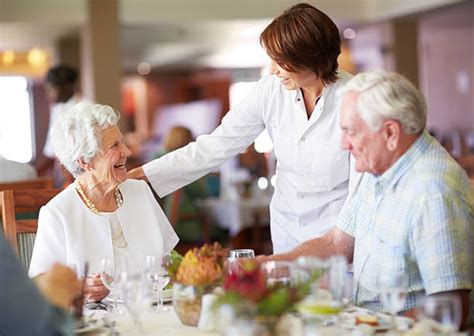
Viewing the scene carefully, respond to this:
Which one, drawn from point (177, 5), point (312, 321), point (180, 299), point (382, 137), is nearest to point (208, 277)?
point (180, 299)

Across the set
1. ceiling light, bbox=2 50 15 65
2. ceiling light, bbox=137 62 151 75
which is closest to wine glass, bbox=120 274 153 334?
ceiling light, bbox=2 50 15 65

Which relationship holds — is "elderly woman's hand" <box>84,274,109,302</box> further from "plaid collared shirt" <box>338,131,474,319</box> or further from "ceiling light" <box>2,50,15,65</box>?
"ceiling light" <box>2,50,15,65</box>

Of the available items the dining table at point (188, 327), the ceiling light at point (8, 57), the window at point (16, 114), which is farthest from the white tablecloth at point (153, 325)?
the window at point (16, 114)

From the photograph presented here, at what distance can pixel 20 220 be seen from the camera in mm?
3164

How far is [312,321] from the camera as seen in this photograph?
1.90 m

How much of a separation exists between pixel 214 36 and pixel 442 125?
4076 mm

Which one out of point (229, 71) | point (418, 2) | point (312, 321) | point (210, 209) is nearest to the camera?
point (312, 321)

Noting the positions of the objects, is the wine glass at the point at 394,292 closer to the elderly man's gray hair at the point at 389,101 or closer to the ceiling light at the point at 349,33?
the elderly man's gray hair at the point at 389,101

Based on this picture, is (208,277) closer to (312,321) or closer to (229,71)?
(312,321)

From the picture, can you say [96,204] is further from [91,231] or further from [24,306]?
[24,306]

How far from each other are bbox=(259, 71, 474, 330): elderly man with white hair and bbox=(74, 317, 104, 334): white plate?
0.76 metres

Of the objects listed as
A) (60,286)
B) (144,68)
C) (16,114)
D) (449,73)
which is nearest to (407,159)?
(60,286)

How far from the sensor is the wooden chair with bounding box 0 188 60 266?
3.11 meters

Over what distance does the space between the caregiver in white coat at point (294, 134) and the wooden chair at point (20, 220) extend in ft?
1.19
